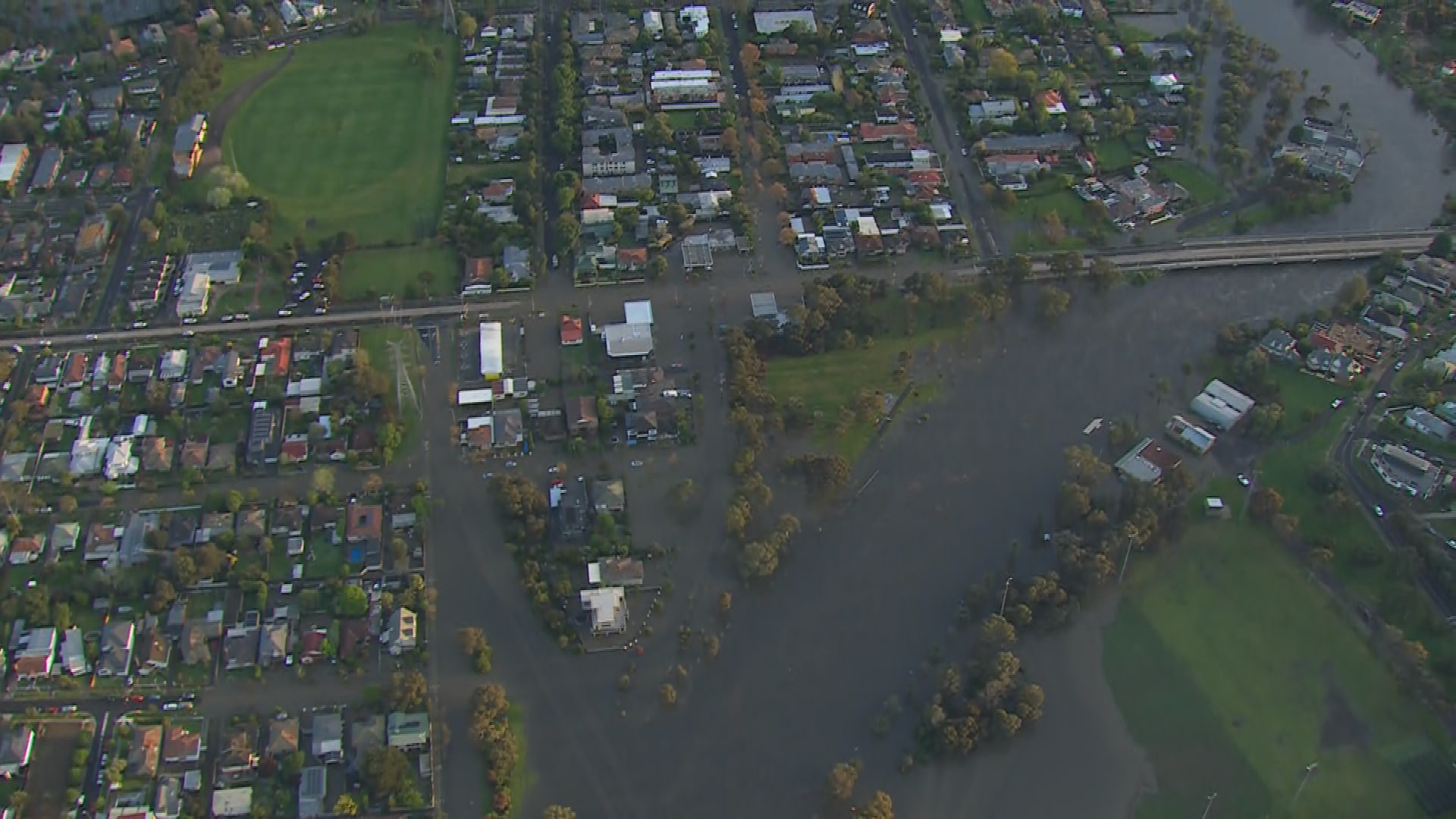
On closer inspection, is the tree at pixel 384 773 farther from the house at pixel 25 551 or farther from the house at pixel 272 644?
the house at pixel 25 551

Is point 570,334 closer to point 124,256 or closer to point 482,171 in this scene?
point 482,171

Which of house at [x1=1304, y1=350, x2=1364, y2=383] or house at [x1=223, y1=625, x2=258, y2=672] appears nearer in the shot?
house at [x1=223, y1=625, x2=258, y2=672]

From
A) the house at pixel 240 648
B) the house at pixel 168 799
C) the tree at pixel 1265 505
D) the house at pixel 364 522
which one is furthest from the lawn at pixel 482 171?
the tree at pixel 1265 505

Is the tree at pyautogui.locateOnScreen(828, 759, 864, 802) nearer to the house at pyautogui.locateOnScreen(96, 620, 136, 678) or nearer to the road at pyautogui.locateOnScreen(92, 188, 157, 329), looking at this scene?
the house at pyautogui.locateOnScreen(96, 620, 136, 678)

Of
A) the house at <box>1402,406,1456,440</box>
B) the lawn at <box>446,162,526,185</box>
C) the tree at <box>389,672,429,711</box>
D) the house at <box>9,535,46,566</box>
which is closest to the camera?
the tree at <box>389,672,429,711</box>

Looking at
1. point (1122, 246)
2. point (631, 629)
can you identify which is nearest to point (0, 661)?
point (631, 629)

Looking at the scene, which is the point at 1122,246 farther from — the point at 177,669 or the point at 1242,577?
the point at 177,669

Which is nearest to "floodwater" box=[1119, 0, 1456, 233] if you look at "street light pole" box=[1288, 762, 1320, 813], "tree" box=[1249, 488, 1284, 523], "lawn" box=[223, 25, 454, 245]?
"tree" box=[1249, 488, 1284, 523]
